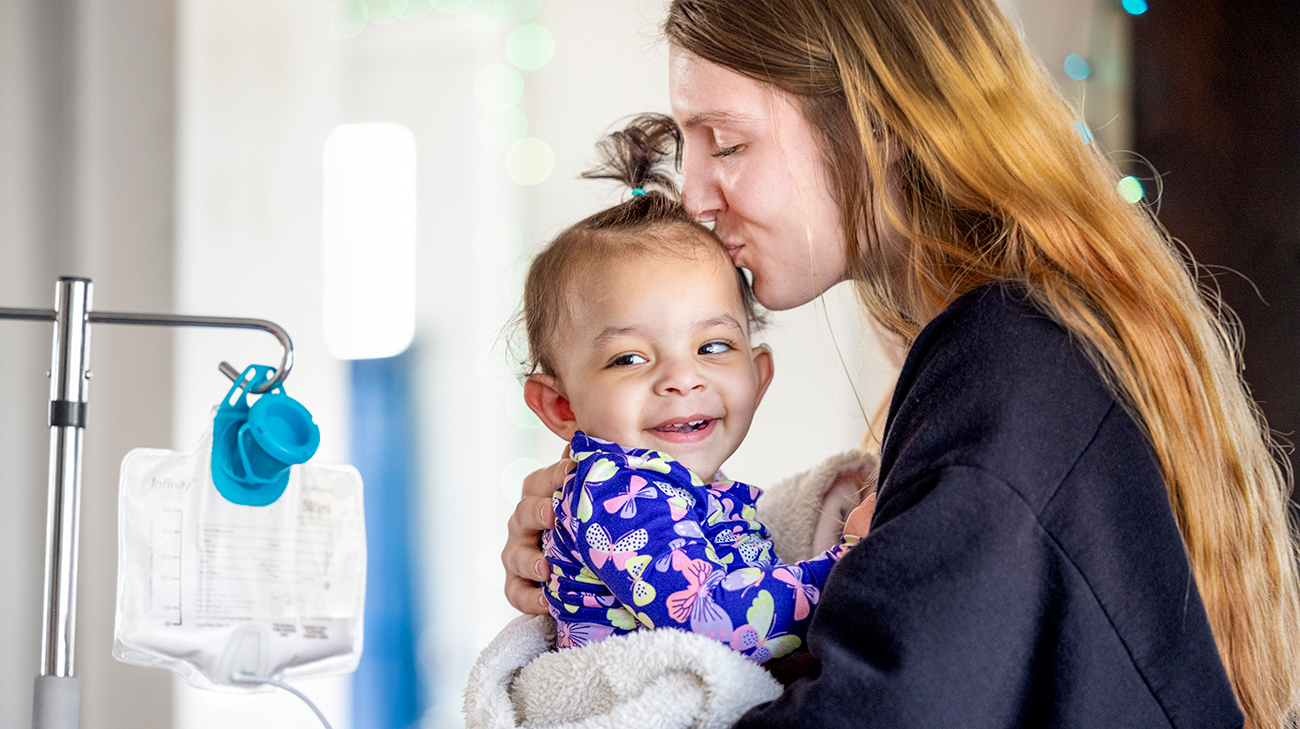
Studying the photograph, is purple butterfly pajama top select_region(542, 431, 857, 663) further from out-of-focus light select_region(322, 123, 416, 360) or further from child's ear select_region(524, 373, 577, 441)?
out-of-focus light select_region(322, 123, 416, 360)

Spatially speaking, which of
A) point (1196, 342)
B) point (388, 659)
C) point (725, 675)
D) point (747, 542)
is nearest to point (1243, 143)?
point (1196, 342)

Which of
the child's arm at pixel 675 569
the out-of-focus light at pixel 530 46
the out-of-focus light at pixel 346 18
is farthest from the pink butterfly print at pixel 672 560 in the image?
the out-of-focus light at pixel 346 18

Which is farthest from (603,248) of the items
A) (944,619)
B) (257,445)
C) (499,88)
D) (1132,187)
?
(499,88)

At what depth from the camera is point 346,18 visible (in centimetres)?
243

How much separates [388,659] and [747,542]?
1.65 m

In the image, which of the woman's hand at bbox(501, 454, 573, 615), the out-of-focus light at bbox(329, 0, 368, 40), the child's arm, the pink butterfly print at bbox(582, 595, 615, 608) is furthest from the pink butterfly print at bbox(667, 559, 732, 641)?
the out-of-focus light at bbox(329, 0, 368, 40)

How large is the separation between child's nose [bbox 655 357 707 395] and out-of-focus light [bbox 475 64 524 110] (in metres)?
1.62

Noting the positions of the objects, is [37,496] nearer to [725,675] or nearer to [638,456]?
[638,456]

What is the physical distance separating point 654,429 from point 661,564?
199 millimetres

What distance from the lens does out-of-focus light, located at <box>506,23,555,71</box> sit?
2402 mm

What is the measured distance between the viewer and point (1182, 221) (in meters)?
1.70

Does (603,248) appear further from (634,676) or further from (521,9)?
(521,9)

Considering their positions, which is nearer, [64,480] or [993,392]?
[993,392]

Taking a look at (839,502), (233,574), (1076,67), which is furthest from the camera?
(1076,67)
